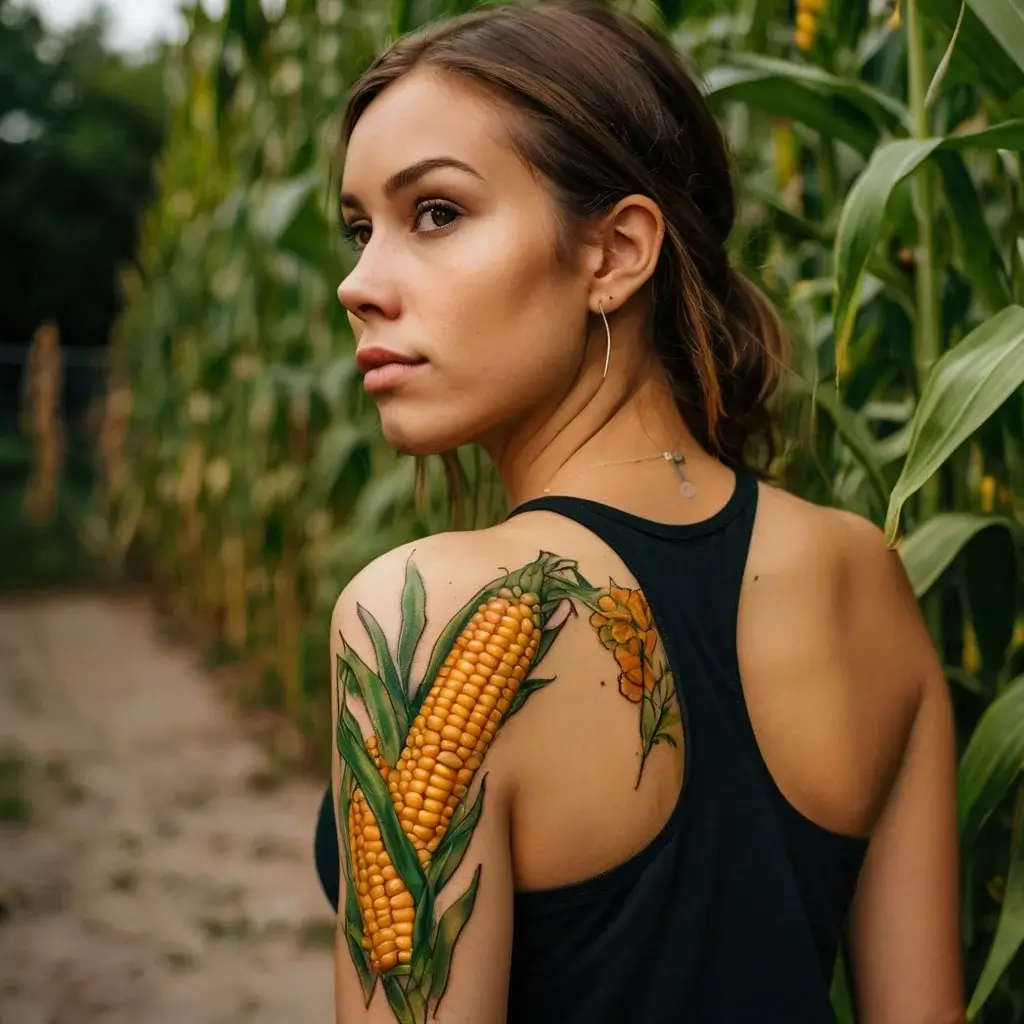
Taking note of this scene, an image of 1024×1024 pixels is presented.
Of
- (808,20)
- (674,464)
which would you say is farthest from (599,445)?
(808,20)


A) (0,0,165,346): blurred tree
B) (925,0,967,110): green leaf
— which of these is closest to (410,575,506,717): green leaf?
(925,0,967,110): green leaf

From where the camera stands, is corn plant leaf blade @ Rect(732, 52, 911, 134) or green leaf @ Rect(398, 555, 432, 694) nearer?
green leaf @ Rect(398, 555, 432, 694)

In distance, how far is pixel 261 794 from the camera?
3.51 meters

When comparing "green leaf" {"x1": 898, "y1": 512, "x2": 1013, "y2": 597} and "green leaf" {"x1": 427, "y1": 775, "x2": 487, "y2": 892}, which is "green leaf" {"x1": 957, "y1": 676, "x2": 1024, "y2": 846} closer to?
"green leaf" {"x1": 898, "y1": 512, "x2": 1013, "y2": 597}

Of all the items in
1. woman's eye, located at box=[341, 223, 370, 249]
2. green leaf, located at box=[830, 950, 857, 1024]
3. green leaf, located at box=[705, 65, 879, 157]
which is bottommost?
green leaf, located at box=[830, 950, 857, 1024]

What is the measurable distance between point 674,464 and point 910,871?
312mm

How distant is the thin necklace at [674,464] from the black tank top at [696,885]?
0.02 metres

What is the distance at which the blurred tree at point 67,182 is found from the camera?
12.6 metres

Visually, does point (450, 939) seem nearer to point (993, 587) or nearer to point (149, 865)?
point (993, 587)

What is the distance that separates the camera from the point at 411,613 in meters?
0.69

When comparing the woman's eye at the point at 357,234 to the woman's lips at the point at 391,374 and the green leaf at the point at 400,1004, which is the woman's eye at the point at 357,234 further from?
the green leaf at the point at 400,1004

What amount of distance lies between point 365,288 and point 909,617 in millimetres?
417

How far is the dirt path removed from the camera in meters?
2.38

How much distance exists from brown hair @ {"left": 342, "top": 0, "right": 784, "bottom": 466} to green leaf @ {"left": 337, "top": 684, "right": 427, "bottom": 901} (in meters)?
0.31
